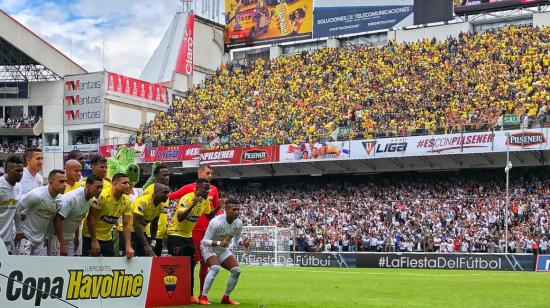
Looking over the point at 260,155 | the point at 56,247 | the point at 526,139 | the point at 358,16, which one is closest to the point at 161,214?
the point at 56,247

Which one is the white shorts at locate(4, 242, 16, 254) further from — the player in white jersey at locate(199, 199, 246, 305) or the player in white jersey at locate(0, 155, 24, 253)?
the player in white jersey at locate(199, 199, 246, 305)

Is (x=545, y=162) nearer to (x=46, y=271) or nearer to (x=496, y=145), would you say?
(x=496, y=145)

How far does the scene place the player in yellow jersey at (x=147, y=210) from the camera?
512 inches

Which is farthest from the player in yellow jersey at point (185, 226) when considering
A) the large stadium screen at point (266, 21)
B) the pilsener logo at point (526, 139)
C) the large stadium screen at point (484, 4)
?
the large stadium screen at point (266, 21)

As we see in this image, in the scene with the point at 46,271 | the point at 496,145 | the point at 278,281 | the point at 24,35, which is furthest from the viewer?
the point at 24,35

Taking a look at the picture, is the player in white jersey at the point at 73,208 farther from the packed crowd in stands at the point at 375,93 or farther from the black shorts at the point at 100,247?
the packed crowd in stands at the point at 375,93

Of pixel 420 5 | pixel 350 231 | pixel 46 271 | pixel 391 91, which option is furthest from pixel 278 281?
pixel 420 5

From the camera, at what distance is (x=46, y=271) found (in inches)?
420

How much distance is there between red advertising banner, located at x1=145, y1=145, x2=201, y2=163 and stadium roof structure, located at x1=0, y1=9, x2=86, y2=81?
14.7 metres

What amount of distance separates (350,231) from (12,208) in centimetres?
3358

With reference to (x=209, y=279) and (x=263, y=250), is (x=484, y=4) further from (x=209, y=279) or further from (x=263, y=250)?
(x=209, y=279)

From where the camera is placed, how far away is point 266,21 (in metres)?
67.0

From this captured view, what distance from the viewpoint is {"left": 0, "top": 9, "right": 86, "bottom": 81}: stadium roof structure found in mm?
63000

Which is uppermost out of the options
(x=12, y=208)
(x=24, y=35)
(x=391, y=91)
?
(x=24, y=35)
